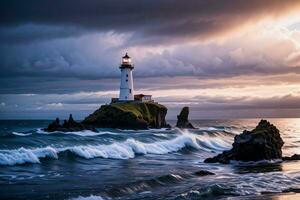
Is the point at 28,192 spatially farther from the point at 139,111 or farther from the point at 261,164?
the point at 139,111

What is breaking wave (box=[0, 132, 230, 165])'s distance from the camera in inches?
1163

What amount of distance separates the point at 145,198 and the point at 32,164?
1281cm

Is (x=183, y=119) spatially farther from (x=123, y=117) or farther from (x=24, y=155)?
(x=24, y=155)

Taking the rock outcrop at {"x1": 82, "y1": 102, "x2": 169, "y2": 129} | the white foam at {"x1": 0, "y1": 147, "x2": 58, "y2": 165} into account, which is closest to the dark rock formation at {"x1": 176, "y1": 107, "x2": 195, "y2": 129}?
the rock outcrop at {"x1": 82, "y1": 102, "x2": 169, "y2": 129}

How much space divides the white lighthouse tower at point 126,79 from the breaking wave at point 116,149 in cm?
2633

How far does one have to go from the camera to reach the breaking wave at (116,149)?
96.9 ft

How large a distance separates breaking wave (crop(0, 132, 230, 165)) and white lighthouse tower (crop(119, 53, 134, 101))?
2633cm

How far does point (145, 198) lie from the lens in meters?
18.2

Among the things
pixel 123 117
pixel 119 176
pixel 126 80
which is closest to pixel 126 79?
pixel 126 80

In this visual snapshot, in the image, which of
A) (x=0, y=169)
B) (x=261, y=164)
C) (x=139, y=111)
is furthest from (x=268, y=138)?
(x=139, y=111)

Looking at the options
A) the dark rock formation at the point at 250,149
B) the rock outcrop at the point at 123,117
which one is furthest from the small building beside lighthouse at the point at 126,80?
the dark rock formation at the point at 250,149

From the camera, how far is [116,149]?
125ft

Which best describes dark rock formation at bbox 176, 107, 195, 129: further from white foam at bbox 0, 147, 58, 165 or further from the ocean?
white foam at bbox 0, 147, 58, 165

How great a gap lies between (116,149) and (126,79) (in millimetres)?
41090
